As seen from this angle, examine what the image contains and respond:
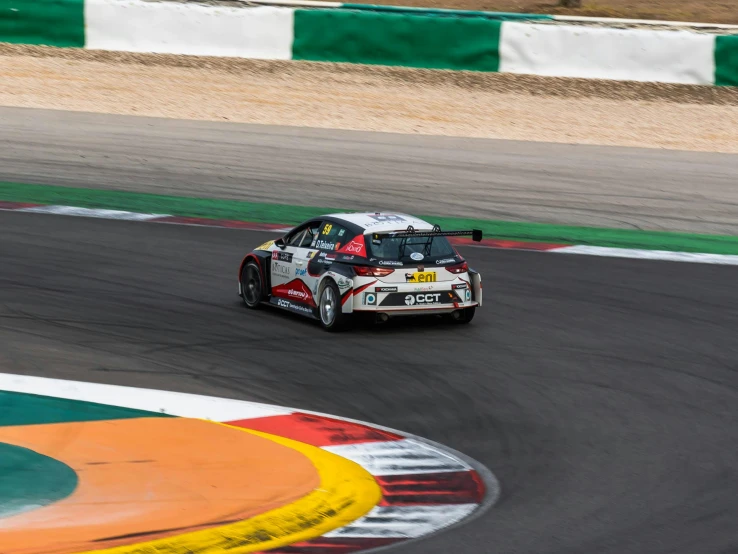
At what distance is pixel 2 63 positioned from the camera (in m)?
28.5

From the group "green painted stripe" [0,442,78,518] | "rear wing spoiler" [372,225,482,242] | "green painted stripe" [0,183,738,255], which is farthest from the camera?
"green painted stripe" [0,183,738,255]

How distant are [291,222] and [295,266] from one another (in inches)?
224

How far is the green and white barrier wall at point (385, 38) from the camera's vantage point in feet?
84.3

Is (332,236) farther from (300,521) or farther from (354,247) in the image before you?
(300,521)

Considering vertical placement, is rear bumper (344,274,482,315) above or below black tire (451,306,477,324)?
above

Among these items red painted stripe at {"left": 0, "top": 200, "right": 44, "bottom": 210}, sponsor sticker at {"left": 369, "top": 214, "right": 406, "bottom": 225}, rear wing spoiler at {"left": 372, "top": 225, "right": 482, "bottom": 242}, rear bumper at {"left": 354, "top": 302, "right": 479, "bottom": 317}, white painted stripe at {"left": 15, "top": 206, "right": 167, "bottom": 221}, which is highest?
sponsor sticker at {"left": 369, "top": 214, "right": 406, "bottom": 225}

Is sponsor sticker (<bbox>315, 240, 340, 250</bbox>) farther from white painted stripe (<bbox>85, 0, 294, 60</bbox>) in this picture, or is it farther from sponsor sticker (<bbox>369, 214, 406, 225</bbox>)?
white painted stripe (<bbox>85, 0, 294, 60</bbox>)

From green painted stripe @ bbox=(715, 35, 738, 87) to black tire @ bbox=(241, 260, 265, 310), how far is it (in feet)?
48.0

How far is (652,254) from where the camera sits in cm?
1711

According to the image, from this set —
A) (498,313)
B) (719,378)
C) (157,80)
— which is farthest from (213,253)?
(157,80)

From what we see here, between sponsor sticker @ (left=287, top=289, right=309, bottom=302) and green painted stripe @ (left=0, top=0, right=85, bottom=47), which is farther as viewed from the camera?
green painted stripe @ (left=0, top=0, right=85, bottom=47)

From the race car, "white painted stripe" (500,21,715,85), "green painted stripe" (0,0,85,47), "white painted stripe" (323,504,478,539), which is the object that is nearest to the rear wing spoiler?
the race car

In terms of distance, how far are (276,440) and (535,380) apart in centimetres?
277

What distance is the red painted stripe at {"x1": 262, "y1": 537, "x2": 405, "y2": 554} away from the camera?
697 cm
